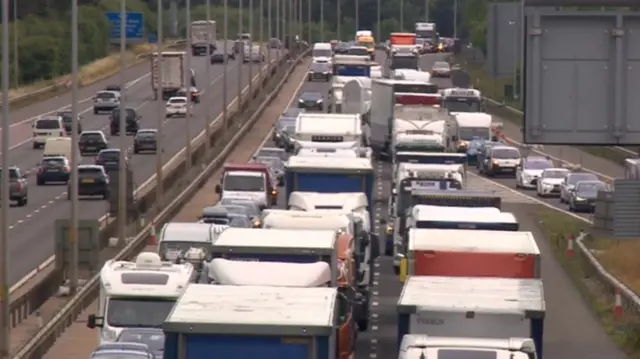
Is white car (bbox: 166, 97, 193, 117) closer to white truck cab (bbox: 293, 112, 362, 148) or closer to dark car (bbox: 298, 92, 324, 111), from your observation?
dark car (bbox: 298, 92, 324, 111)

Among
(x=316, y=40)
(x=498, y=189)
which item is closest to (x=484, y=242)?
(x=498, y=189)

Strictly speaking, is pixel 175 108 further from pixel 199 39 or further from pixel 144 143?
pixel 199 39

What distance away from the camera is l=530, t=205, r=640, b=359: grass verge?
115 feet

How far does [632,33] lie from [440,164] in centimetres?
2369

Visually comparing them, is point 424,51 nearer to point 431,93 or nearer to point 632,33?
point 431,93

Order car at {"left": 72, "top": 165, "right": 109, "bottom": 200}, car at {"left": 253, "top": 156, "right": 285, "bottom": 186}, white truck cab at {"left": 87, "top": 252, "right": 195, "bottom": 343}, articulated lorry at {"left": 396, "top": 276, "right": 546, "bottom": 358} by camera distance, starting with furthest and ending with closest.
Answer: car at {"left": 253, "top": 156, "right": 285, "bottom": 186}, car at {"left": 72, "top": 165, "right": 109, "bottom": 200}, white truck cab at {"left": 87, "top": 252, "right": 195, "bottom": 343}, articulated lorry at {"left": 396, "top": 276, "right": 546, "bottom": 358}

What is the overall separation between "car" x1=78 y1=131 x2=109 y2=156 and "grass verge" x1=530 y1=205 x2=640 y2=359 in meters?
22.3

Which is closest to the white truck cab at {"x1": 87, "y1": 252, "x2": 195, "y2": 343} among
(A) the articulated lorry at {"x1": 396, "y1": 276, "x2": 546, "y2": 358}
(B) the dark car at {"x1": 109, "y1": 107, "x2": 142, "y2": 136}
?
(A) the articulated lorry at {"x1": 396, "y1": 276, "x2": 546, "y2": 358}

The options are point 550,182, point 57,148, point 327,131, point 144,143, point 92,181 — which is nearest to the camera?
point 327,131

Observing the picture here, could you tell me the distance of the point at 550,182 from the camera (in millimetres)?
68250

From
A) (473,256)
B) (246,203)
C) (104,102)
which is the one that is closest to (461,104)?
(104,102)

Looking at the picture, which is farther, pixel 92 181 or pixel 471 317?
pixel 92 181

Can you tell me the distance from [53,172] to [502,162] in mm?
16827

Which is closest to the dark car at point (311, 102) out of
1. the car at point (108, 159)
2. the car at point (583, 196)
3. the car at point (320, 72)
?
the car at point (320, 72)
